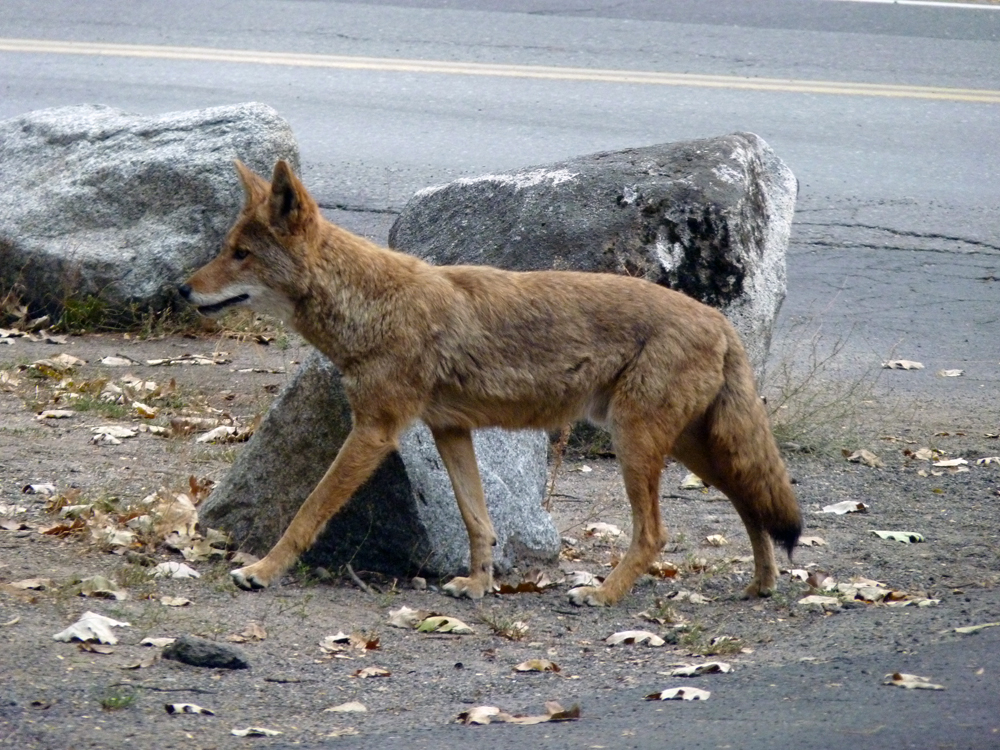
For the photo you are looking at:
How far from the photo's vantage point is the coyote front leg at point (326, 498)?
5.58 meters

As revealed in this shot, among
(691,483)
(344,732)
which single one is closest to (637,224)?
(691,483)

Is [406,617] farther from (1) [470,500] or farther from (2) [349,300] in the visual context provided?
(2) [349,300]

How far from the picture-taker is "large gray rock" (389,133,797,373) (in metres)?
7.55

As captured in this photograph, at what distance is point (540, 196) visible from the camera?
7.66m

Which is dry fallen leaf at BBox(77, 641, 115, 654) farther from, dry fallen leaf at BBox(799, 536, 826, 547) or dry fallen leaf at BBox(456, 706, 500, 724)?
dry fallen leaf at BBox(799, 536, 826, 547)

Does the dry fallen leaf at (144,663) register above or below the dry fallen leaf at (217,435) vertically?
above

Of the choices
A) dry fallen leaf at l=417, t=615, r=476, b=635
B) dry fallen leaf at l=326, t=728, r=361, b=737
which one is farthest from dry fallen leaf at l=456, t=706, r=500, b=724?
dry fallen leaf at l=417, t=615, r=476, b=635

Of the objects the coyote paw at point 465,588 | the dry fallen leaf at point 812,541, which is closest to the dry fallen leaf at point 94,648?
the coyote paw at point 465,588

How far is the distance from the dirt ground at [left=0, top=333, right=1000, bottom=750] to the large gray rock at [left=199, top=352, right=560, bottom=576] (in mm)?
138

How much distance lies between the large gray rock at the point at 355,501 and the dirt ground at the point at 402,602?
138 millimetres

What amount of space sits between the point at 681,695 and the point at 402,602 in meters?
1.61

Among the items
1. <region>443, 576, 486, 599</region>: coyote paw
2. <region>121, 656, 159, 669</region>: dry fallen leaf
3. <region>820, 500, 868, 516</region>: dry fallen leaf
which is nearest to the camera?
<region>121, 656, 159, 669</region>: dry fallen leaf

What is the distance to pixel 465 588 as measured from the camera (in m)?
5.84

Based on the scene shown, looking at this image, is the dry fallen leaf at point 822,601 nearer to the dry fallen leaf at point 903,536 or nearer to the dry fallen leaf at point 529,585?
the dry fallen leaf at point 903,536
